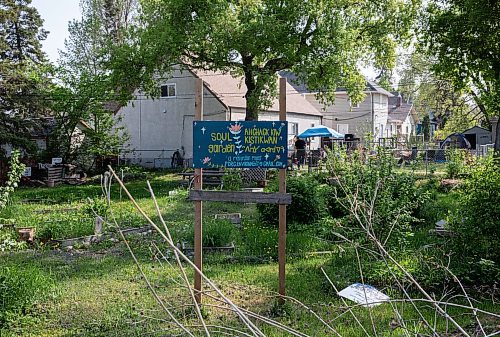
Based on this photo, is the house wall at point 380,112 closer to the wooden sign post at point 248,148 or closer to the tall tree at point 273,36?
the tall tree at point 273,36

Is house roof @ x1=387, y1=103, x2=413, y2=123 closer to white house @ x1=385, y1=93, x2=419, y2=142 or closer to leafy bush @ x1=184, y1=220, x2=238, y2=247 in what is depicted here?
white house @ x1=385, y1=93, x2=419, y2=142

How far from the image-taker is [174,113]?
3197cm

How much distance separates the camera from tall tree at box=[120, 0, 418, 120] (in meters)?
21.2

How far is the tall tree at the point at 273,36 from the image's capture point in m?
21.2

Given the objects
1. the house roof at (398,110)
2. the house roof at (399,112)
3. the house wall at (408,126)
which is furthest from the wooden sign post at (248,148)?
the house wall at (408,126)

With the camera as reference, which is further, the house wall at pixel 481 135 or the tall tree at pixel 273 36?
the house wall at pixel 481 135

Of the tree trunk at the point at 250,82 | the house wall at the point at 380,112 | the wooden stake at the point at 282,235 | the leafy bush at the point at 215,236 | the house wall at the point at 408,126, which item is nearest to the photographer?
the wooden stake at the point at 282,235

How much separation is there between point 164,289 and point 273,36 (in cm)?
1566

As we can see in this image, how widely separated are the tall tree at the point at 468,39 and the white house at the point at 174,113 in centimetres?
1488

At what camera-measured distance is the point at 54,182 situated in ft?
79.5

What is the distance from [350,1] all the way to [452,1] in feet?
29.3

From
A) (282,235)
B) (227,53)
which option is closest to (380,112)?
(227,53)

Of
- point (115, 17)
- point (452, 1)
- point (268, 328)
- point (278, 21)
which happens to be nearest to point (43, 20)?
point (115, 17)

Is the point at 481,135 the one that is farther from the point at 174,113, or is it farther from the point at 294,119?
the point at 174,113
